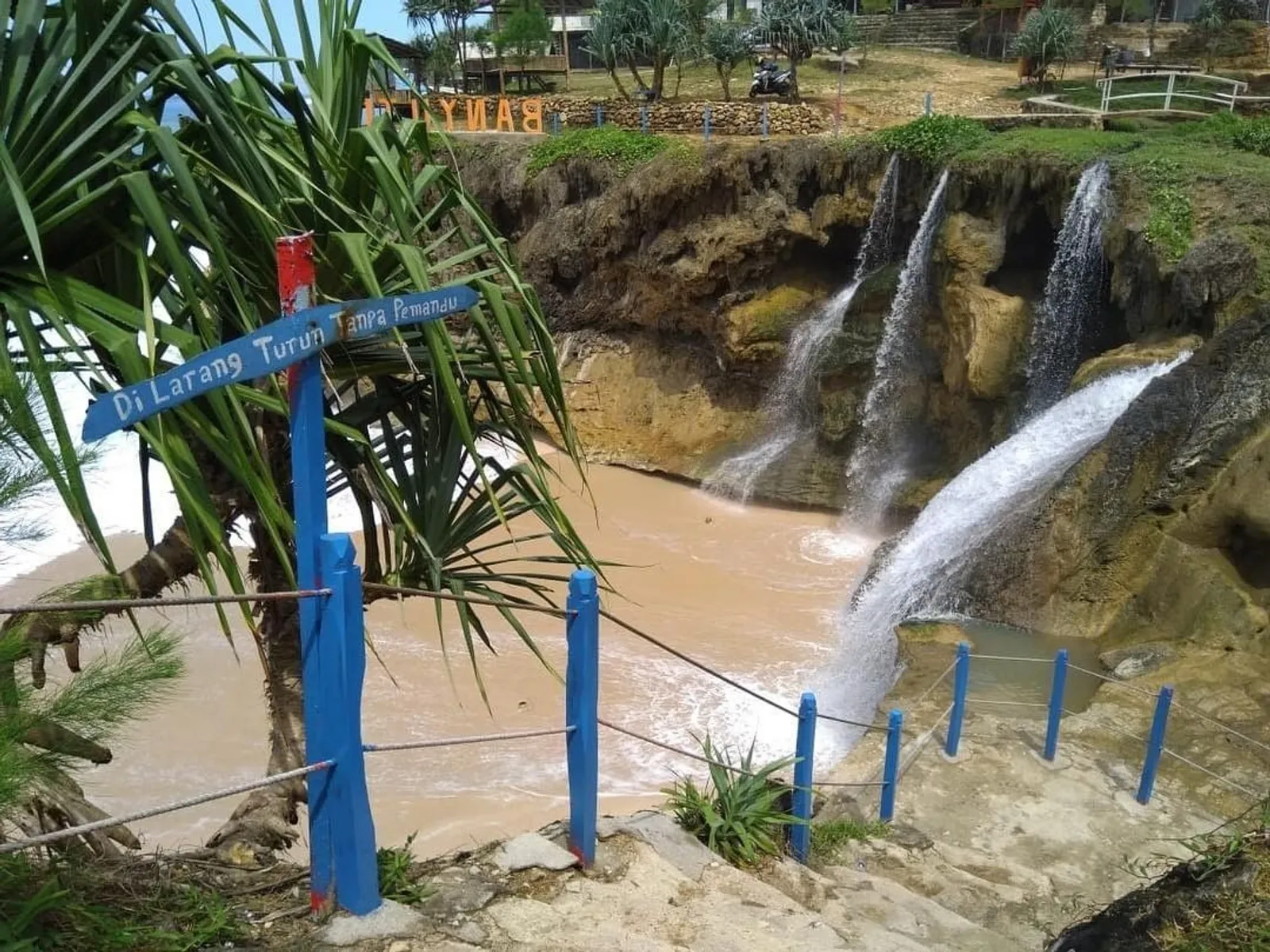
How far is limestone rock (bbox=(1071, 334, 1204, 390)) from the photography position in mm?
11156

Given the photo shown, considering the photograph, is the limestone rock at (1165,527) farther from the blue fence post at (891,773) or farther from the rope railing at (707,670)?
the rope railing at (707,670)

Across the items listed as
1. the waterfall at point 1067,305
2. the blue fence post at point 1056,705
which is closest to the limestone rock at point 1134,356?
the waterfall at point 1067,305

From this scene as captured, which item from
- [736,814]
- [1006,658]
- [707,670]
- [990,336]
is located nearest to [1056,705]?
[1006,658]

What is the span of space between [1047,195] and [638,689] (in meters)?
8.46

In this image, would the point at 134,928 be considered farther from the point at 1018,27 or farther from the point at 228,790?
the point at 1018,27

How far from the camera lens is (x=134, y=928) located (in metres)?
2.68

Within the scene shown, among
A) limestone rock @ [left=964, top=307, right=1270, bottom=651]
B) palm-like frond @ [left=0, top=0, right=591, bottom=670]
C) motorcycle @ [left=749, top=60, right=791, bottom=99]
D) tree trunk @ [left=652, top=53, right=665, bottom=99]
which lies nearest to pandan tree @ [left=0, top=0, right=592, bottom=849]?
palm-like frond @ [left=0, top=0, right=591, bottom=670]

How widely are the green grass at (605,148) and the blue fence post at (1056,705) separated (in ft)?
40.5

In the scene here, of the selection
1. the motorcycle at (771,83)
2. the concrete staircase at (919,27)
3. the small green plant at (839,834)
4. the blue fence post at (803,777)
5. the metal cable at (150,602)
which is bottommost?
the small green plant at (839,834)

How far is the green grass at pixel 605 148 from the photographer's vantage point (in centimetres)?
1808

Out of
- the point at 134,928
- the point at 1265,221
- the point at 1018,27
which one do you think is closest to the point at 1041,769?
the point at 134,928

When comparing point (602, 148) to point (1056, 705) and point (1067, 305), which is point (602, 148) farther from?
point (1056, 705)

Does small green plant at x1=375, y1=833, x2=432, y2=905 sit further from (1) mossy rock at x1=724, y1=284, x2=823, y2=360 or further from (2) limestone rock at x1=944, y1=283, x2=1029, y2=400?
(1) mossy rock at x1=724, y1=284, x2=823, y2=360

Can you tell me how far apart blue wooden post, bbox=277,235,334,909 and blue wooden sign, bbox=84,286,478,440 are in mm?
67
